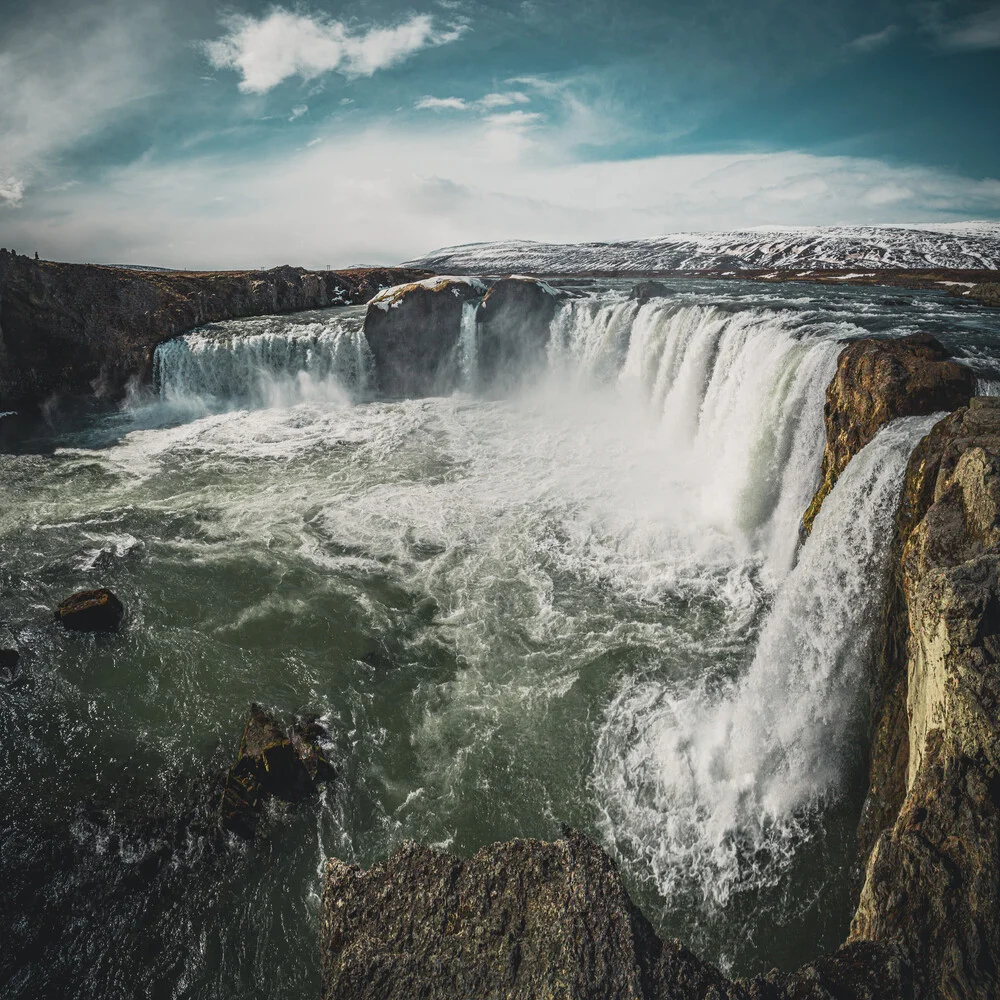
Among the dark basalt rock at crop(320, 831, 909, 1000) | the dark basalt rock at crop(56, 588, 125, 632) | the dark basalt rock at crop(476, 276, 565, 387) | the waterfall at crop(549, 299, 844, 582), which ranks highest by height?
the dark basalt rock at crop(476, 276, 565, 387)

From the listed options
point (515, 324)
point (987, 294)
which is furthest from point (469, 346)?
point (987, 294)

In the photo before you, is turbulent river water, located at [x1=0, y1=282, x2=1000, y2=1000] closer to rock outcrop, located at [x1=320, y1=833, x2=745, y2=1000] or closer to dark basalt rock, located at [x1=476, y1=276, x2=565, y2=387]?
rock outcrop, located at [x1=320, y1=833, x2=745, y2=1000]

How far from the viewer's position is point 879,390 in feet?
38.5

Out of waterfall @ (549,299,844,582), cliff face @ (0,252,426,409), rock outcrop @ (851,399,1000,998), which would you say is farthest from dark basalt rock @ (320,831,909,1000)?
cliff face @ (0,252,426,409)

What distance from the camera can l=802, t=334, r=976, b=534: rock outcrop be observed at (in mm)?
11367

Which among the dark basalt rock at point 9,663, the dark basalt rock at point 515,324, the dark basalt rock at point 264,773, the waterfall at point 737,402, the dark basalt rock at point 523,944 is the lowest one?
the dark basalt rock at point 264,773

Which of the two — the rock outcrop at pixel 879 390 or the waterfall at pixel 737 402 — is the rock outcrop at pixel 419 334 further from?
the rock outcrop at pixel 879 390

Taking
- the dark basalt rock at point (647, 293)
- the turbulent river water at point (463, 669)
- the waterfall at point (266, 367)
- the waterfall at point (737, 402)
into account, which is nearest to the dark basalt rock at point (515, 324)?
the dark basalt rock at point (647, 293)

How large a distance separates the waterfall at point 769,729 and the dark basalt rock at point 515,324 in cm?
2247

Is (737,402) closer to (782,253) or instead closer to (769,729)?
(769,729)

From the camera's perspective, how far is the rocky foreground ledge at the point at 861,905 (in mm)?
4359

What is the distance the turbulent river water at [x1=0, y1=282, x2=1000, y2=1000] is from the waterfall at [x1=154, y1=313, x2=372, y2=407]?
10.0 metres

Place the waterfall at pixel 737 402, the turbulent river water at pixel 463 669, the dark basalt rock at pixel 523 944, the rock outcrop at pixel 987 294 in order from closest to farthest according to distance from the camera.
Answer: the dark basalt rock at pixel 523 944, the turbulent river water at pixel 463 669, the waterfall at pixel 737 402, the rock outcrop at pixel 987 294

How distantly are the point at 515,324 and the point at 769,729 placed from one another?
26342 mm
